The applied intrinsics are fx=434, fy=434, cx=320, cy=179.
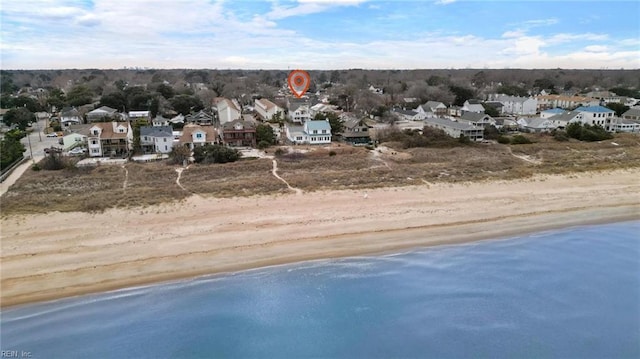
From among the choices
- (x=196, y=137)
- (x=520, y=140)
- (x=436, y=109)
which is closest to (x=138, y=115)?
(x=196, y=137)

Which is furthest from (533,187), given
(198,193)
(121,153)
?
(121,153)

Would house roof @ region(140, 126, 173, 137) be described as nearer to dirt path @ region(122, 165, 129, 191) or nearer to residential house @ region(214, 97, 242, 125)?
dirt path @ region(122, 165, 129, 191)

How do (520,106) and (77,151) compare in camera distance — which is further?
(520,106)

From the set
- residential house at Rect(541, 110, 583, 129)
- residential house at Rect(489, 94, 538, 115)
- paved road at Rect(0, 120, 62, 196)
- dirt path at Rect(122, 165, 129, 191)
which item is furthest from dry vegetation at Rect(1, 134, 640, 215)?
residential house at Rect(489, 94, 538, 115)

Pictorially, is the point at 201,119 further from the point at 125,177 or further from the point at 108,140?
the point at 125,177

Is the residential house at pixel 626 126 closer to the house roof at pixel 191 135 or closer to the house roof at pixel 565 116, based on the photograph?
the house roof at pixel 565 116

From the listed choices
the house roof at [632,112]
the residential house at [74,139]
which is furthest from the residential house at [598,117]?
the residential house at [74,139]
